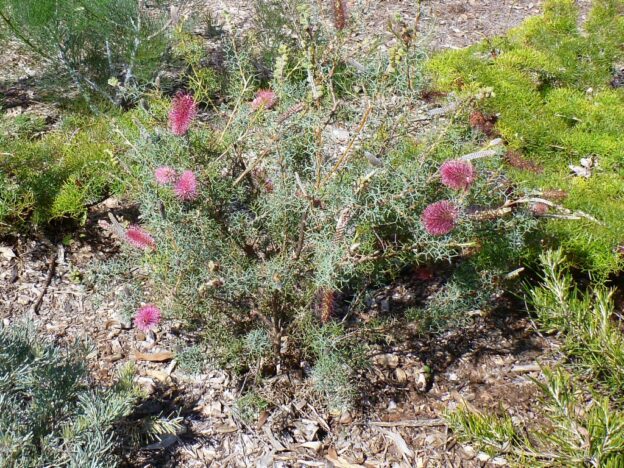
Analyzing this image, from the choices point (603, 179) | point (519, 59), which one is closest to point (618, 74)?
point (519, 59)

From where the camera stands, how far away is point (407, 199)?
173cm

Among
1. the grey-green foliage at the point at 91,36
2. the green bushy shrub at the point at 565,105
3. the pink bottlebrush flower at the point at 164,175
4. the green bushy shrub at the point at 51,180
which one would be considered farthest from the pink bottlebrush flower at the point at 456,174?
the grey-green foliage at the point at 91,36

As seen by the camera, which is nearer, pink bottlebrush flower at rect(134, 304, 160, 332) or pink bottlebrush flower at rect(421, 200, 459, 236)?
pink bottlebrush flower at rect(421, 200, 459, 236)

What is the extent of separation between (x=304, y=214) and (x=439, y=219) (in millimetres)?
392

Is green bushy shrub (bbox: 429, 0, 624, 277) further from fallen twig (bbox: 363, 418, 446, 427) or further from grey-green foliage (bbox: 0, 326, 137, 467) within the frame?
grey-green foliage (bbox: 0, 326, 137, 467)

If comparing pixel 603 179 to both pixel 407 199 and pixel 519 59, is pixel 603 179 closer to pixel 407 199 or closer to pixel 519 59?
pixel 519 59

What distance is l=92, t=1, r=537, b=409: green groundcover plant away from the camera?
1688mm

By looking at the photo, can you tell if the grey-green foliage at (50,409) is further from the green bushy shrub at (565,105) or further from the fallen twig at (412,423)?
the green bushy shrub at (565,105)

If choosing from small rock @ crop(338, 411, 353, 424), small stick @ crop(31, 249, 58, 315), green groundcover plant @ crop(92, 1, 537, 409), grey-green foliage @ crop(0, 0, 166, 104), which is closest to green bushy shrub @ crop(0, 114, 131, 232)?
small stick @ crop(31, 249, 58, 315)

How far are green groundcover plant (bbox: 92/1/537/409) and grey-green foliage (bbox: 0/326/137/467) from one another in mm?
282

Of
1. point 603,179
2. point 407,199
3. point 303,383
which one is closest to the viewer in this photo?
point 407,199

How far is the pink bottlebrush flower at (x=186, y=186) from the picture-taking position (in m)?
1.68

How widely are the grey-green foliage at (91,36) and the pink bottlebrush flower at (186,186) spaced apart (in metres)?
1.75

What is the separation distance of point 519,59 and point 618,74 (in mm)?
1242
